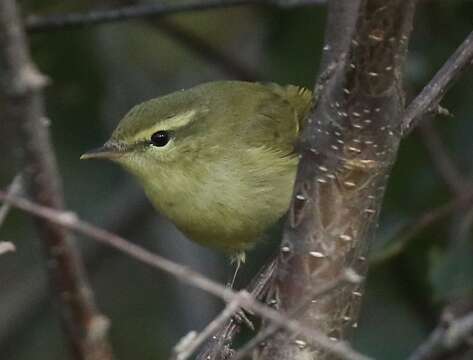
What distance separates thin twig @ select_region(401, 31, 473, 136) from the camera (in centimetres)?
276

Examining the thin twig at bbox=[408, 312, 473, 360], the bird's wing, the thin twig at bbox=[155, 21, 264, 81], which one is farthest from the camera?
the thin twig at bbox=[155, 21, 264, 81]

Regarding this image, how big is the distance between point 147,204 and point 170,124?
1530 millimetres

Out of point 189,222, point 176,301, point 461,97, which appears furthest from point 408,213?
point 176,301

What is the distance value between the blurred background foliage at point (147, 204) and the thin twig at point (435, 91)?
2.94ft

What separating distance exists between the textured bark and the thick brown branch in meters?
1.05

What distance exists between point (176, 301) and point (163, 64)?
51.6 inches

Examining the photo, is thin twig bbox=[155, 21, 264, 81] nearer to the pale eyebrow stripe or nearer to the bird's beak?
the pale eyebrow stripe

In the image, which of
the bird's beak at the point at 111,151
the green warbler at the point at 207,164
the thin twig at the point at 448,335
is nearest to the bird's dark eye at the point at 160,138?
the green warbler at the point at 207,164

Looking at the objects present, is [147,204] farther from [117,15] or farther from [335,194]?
[335,194]

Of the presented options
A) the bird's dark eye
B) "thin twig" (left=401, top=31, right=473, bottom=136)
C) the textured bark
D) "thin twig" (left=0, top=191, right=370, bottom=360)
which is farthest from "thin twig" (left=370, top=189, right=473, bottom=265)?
"thin twig" (left=0, top=191, right=370, bottom=360)

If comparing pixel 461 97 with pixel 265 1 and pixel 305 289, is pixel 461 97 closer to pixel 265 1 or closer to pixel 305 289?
pixel 265 1

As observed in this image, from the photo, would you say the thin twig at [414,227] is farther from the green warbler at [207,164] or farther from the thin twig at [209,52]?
the thin twig at [209,52]

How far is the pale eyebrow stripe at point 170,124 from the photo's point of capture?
12.5 ft

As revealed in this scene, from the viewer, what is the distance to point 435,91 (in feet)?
9.33
